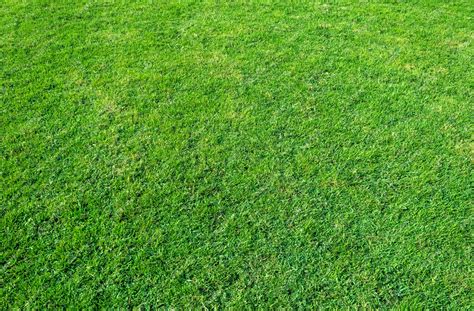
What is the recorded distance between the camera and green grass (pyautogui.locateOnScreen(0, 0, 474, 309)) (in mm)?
3330

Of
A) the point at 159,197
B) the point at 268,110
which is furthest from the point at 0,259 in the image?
the point at 268,110

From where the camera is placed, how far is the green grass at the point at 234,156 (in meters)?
3.33

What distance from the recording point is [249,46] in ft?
17.9

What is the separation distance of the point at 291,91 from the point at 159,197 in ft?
6.18

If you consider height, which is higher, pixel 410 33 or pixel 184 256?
pixel 410 33

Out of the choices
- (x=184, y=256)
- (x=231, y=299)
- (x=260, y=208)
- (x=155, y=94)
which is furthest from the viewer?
(x=155, y=94)

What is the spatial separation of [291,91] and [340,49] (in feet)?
3.43

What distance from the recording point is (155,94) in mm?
4738

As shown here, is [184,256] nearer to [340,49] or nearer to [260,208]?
[260,208]

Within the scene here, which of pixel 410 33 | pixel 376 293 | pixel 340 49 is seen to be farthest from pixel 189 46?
pixel 376 293

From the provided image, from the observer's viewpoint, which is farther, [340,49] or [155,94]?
[340,49]

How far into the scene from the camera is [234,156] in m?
4.17

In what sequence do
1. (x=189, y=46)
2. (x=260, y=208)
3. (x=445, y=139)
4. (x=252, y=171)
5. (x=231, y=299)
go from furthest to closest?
(x=189, y=46) → (x=445, y=139) → (x=252, y=171) → (x=260, y=208) → (x=231, y=299)

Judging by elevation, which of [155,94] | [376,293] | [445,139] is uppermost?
[155,94]
